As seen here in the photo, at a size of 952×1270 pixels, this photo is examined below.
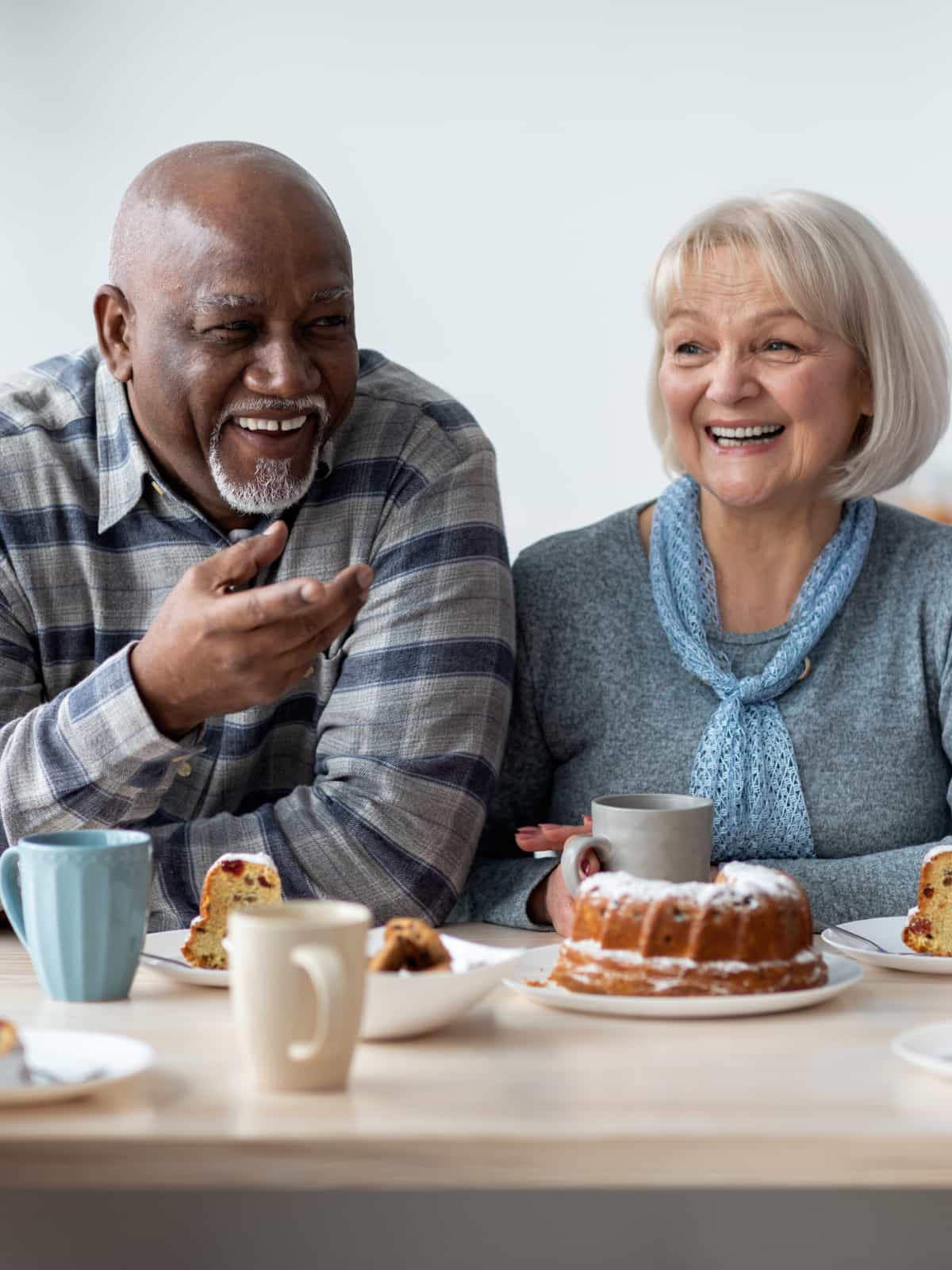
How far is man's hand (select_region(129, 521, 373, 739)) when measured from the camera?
1.24m

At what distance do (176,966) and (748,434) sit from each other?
91 centimetres

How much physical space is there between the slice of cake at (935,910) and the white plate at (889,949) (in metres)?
0.01

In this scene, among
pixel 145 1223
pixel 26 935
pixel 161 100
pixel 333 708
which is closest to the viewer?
pixel 26 935

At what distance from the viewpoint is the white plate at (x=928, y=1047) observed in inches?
35.6

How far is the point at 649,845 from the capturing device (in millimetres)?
1195

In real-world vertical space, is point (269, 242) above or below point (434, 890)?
above

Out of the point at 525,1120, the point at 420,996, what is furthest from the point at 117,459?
the point at 525,1120

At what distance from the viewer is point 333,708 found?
1.60 metres

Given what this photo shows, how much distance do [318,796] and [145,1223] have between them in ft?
1.46

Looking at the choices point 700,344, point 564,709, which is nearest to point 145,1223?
point 564,709

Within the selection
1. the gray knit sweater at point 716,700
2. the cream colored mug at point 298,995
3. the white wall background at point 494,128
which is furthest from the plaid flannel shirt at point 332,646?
the white wall background at point 494,128

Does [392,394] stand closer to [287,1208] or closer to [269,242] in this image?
[269,242]

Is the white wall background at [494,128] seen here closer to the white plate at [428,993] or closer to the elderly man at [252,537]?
the elderly man at [252,537]

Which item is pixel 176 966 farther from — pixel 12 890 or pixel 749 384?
pixel 749 384
